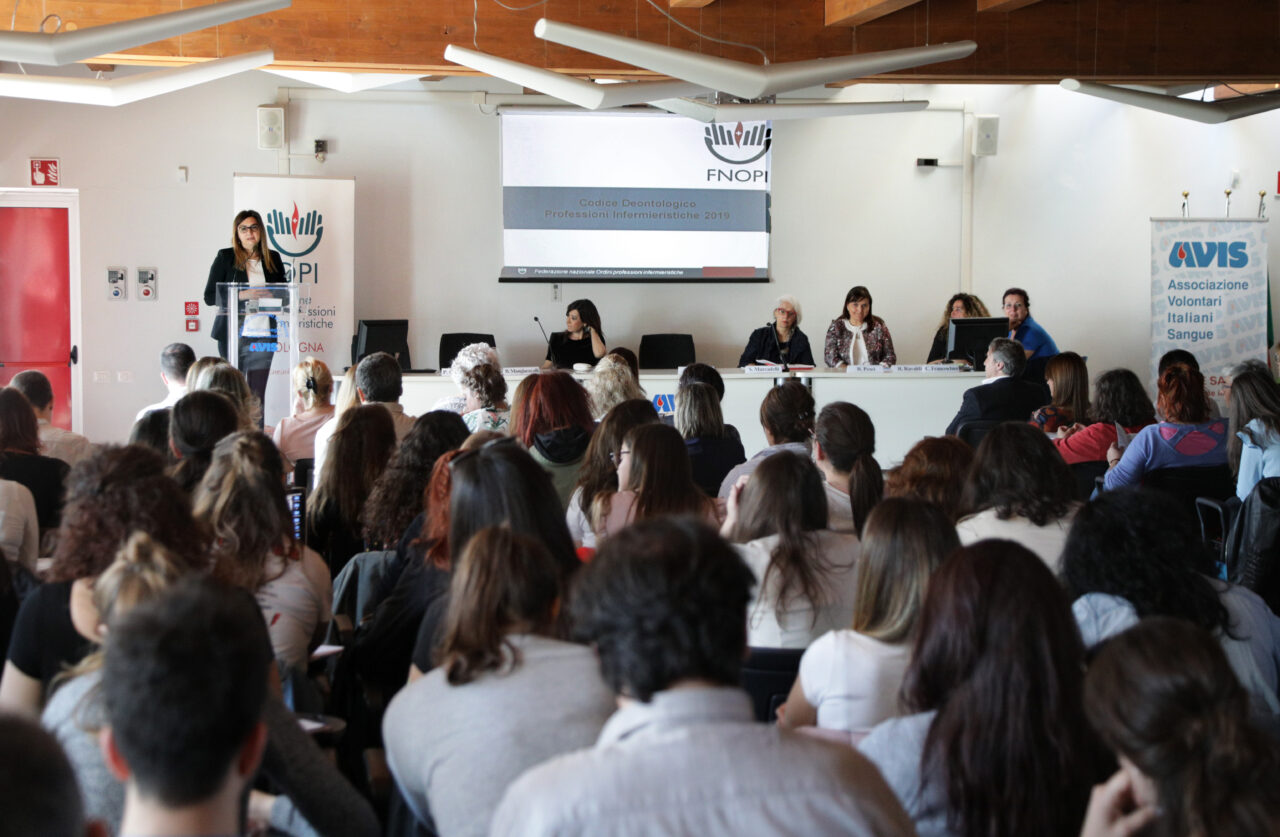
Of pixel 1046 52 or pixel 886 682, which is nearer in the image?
pixel 886 682

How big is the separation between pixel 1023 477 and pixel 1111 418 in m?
2.56

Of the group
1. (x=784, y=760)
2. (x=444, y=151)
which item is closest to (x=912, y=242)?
(x=444, y=151)

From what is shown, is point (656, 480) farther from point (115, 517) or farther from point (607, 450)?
point (115, 517)

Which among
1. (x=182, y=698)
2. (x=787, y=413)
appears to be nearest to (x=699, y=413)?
(x=787, y=413)

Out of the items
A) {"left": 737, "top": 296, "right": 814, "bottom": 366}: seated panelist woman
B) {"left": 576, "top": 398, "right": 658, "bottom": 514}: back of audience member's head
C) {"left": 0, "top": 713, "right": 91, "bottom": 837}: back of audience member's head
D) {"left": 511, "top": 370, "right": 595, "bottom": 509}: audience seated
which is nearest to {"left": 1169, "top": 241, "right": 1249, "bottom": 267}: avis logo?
{"left": 737, "top": 296, "right": 814, "bottom": 366}: seated panelist woman

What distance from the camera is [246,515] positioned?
2.66 m

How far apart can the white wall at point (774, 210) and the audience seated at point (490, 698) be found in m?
7.93

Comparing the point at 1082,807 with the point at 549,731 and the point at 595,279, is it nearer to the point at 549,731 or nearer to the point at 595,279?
the point at 549,731

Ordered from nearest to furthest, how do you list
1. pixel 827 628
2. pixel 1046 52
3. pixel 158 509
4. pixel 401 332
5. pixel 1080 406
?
1. pixel 158 509
2. pixel 827 628
3. pixel 1080 406
4. pixel 1046 52
5. pixel 401 332

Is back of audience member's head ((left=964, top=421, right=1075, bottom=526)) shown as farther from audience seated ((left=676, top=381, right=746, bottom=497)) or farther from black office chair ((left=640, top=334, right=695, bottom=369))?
black office chair ((left=640, top=334, right=695, bottom=369))

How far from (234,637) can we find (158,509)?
108cm

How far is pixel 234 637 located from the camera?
1287mm

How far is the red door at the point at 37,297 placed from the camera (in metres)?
8.91

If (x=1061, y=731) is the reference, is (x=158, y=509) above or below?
above
